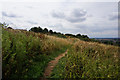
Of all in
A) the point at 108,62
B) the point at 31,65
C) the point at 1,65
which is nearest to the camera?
the point at 1,65

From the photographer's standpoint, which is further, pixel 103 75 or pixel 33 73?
pixel 33 73

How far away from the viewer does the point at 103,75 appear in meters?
3.18

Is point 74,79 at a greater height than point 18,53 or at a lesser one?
lesser

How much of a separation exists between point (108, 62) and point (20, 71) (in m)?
3.83

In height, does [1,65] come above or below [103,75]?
above

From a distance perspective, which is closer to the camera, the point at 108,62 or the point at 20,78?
the point at 20,78

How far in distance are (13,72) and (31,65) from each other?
3.05 ft

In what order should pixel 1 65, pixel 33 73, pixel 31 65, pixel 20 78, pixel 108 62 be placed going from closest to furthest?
pixel 1 65, pixel 20 78, pixel 33 73, pixel 31 65, pixel 108 62

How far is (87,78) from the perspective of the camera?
3.14 metres

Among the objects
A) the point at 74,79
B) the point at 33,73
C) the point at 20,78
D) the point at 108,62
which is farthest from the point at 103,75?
the point at 20,78

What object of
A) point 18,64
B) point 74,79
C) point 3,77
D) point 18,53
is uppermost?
point 18,53

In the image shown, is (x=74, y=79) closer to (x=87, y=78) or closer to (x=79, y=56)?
(x=87, y=78)

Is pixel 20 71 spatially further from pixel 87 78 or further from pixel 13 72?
pixel 87 78

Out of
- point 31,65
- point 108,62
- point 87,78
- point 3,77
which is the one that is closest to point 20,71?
point 3,77
